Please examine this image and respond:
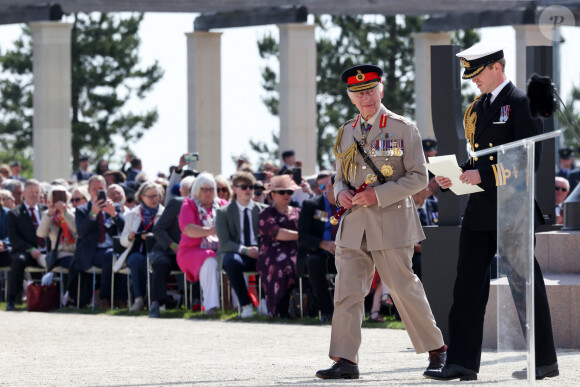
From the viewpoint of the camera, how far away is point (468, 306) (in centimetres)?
851

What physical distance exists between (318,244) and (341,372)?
5.99m

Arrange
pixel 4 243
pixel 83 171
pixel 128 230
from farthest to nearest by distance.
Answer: pixel 83 171
pixel 4 243
pixel 128 230

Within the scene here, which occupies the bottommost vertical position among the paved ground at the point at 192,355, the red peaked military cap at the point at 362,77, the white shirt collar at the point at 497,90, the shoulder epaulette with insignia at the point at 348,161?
the paved ground at the point at 192,355

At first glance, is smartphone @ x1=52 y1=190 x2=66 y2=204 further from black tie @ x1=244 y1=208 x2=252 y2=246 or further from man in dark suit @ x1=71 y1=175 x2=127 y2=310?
black tie @ x1=244 y1=208 x2=252 y2=246

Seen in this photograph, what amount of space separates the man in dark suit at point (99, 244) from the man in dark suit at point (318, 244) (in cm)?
318

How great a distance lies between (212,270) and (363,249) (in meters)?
7.16

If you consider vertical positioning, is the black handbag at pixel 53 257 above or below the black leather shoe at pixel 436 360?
above

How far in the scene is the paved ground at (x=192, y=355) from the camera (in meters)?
8.86

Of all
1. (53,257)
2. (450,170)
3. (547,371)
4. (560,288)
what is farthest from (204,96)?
(547,371)

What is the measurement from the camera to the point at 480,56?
27.7ft

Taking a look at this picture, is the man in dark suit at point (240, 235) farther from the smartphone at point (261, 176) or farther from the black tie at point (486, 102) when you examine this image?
the black tie at point (486, 102)

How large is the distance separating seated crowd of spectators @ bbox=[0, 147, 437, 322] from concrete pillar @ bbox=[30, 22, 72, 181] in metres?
9.60

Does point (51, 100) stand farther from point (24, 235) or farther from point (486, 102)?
point (486, 102)

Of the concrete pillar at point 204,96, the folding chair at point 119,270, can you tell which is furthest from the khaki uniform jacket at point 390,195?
the concrete pillar at point 204,96
